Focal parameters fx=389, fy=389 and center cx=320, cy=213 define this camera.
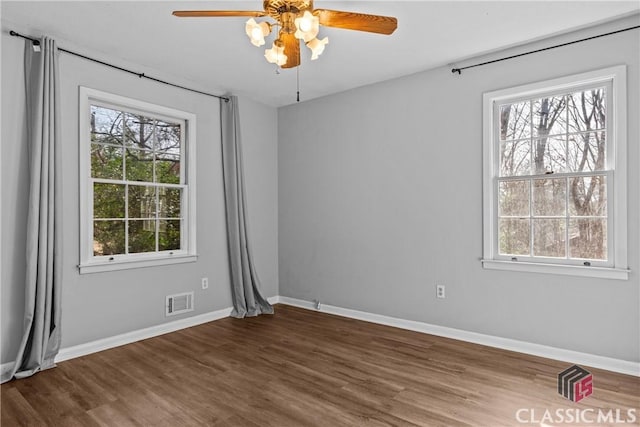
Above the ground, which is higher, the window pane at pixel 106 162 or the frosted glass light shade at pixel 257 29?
the frosted glass light shade at pixel 257 29

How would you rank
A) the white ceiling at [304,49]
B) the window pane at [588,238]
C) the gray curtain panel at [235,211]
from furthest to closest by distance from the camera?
→ the gray curtain panel at [235,211]
the window pane at [588,238]
the white ceiling at [304,49]

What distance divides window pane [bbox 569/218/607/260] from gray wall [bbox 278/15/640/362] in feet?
0.61

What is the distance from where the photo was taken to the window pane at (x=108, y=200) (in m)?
3.53

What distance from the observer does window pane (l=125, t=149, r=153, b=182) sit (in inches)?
149

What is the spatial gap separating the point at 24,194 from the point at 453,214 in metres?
3.66

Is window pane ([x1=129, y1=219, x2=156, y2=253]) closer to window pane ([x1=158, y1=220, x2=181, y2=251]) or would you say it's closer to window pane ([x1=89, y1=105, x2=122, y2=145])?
window pane ([x1=158, y1=220, x2=181, y2=251])

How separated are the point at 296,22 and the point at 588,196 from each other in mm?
2709

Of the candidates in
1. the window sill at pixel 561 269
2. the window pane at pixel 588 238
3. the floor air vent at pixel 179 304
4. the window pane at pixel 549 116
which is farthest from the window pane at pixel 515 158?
the floor air vent at pixel 179 304

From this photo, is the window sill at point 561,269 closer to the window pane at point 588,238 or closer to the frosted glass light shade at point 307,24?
the window pane at point 588,238

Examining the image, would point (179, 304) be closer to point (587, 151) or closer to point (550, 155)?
point (550, 155)

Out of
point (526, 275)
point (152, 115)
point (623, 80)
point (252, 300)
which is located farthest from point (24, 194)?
point (623, 80)

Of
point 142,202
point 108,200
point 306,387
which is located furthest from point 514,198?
point 108,200

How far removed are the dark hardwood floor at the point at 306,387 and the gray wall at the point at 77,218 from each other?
1.19 ft

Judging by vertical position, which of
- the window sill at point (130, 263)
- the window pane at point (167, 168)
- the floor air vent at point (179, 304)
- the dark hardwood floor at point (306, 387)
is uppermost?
the window pane at point (167, 168)
